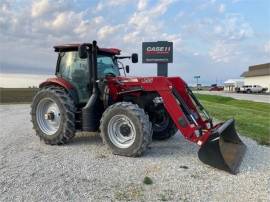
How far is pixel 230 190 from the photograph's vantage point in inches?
222

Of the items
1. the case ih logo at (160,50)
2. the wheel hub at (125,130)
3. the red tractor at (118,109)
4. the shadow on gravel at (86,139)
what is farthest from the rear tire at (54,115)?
the case ih logo at (160,50)

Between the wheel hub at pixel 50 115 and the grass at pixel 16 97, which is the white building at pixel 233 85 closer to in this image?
the grass at pixel 16 97

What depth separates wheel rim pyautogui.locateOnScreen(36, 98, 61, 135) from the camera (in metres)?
9.17

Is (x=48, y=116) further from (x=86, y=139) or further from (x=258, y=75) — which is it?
(x=258, y=75)

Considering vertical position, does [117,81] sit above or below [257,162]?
above

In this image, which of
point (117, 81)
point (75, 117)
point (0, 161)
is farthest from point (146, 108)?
point (0, 161)

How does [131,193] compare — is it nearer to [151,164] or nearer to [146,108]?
[151,164]

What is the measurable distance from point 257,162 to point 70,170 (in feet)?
11.0

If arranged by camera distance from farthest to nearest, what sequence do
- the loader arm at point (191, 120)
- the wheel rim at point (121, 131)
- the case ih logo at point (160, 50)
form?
the case ih logo at point (160, 50)
the wheel rim at point (121, 131)
the loader arm at point (191, 120)

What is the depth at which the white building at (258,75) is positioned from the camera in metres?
75.0

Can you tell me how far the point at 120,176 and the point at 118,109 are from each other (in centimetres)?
183

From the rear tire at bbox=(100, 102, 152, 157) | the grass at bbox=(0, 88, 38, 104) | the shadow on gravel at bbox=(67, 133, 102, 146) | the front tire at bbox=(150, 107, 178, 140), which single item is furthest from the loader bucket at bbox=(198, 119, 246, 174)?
the grass at bbox=(0, 88, 38, 104)

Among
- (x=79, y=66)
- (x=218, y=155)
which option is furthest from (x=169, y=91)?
(x=79, y=66)

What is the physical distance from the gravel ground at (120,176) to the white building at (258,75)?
6721 centimetres
